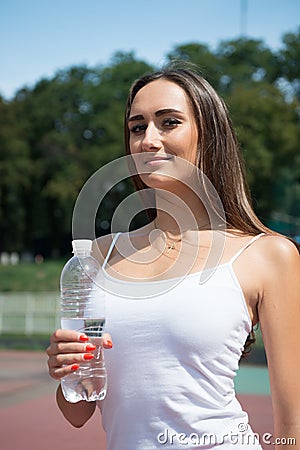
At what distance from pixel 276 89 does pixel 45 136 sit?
49.4 ft

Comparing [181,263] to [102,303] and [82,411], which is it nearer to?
[102,303]

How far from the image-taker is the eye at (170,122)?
6.63ft

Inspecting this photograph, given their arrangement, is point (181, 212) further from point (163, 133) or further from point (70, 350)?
point (70, 350)

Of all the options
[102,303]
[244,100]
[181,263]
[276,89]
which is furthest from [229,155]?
[276,89]

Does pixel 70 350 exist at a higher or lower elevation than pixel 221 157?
lower

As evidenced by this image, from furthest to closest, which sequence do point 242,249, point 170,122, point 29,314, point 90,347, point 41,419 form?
point 29,314, point 41,419, point 170,122, point 242,249, point 90,347

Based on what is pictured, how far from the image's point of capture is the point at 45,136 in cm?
4866

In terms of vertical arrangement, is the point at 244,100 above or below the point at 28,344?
above

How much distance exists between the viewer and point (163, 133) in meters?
2.01

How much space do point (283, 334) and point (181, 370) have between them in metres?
0.26

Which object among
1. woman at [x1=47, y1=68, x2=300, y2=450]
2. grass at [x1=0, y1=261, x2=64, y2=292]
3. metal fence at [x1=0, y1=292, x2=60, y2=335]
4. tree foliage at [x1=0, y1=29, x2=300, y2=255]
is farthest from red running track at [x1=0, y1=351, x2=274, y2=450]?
tree foliage at [x1=0, y1=29, x2=300, y2=255]

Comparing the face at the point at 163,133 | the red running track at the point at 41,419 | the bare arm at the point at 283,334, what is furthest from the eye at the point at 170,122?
the red running track at the point at 41,419

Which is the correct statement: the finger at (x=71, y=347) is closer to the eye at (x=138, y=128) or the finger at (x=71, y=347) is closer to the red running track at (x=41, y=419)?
the eye at (x=138, y=128)

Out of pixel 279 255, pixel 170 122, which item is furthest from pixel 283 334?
pixel 170 122
